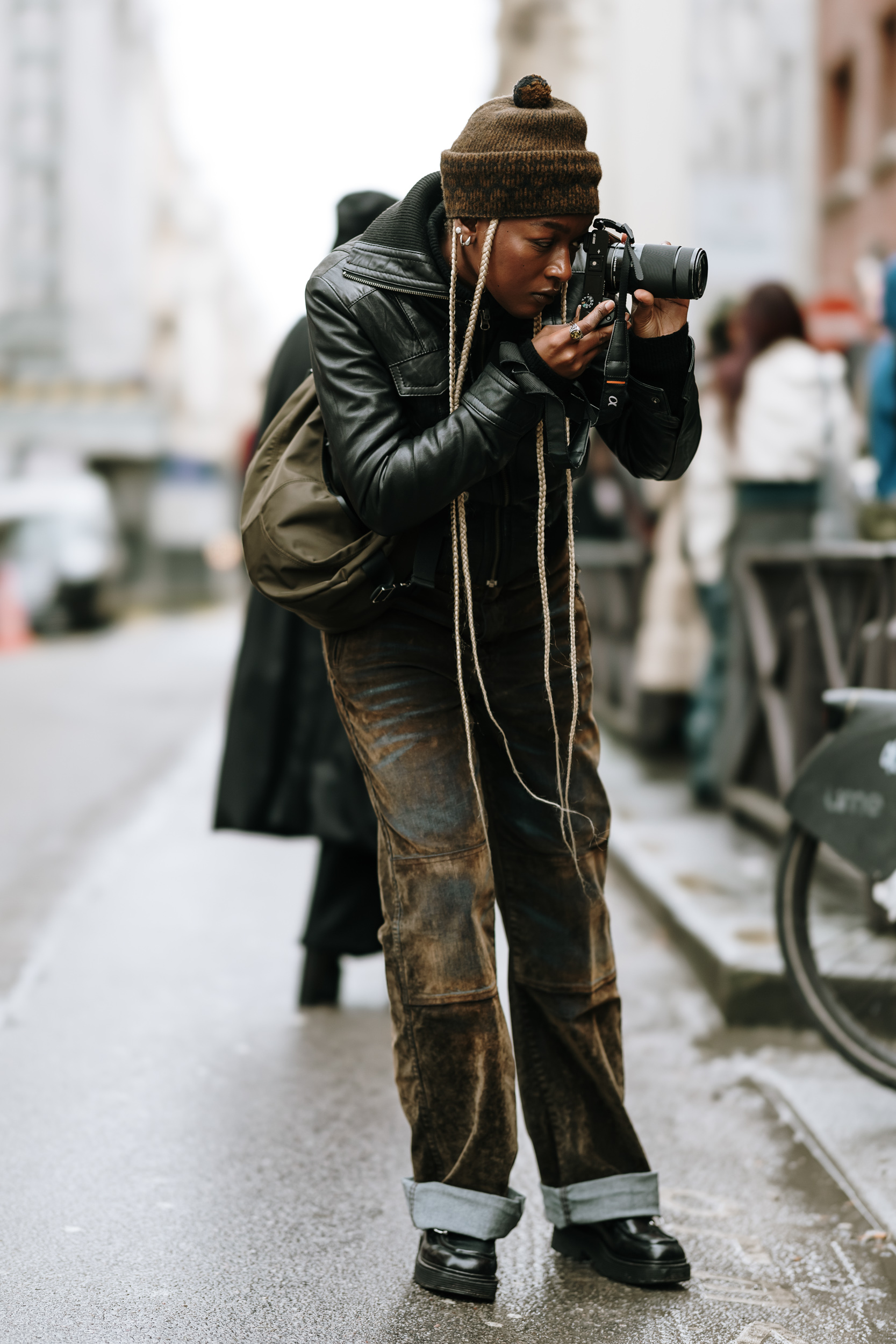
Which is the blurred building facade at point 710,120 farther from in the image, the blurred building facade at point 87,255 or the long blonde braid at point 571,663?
the blurred building facade at point 87,255

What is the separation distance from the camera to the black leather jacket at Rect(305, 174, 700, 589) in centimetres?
263

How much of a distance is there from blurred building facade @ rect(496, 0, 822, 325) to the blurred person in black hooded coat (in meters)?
2.56

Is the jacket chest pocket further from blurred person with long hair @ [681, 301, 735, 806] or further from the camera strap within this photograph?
blurred person with long hair @ [681, 301, 735, 806]

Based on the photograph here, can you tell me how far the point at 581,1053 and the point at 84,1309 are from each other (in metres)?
0.95

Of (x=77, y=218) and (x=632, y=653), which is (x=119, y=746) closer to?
(x=632, y=653)

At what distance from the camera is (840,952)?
4.21 metres

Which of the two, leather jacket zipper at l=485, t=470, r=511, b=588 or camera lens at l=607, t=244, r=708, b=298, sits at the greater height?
camera lens at l=607, t=244, r=708, b=298

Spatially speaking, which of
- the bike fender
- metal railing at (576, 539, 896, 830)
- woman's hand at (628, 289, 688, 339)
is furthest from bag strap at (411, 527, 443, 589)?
metal railing at (576, 539, 896, 830)

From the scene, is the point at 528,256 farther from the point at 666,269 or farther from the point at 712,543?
the point at 712,543

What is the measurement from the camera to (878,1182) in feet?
11.6

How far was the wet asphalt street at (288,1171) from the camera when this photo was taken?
290 cm

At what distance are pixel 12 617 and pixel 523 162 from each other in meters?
20.0

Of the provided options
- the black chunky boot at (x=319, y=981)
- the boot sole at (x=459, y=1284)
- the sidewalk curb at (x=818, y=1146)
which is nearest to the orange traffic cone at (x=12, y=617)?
the black chunky boot at (x=319, y=981)

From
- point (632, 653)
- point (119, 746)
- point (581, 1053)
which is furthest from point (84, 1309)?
point (119, 746)
